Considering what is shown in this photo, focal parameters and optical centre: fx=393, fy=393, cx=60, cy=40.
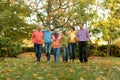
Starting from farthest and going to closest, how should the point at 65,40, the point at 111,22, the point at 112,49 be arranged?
the point at 112,49
the point at 111,22
the point at 65,40

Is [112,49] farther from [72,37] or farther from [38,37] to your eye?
[38,37]

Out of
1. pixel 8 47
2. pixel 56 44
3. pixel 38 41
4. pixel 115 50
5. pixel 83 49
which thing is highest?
pixel 38 41

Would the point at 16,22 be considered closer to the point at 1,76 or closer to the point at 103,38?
the point at 103,38

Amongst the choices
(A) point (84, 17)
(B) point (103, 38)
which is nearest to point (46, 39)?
(A) point (84, 17)

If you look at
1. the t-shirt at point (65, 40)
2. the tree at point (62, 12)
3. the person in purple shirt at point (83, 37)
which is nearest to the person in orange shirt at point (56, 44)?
the t-shirt at point (65, 40)

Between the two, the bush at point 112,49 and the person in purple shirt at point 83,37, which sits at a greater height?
the person in purple shirt at point 83,37

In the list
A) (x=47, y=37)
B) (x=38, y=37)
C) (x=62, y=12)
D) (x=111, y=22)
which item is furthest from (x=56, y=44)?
(x=111, y=22)

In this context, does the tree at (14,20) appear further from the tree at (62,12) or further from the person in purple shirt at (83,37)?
the person in purple shirt at (83,37)

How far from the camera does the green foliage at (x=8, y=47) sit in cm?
2895

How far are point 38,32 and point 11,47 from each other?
37.1 ft

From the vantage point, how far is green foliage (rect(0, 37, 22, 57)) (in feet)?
95.0

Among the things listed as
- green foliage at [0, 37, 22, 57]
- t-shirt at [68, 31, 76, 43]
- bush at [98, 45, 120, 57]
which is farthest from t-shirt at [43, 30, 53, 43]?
bush at [98, 45, 120, 57]

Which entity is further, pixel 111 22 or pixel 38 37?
pixel 111 22

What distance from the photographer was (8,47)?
30.0 m
